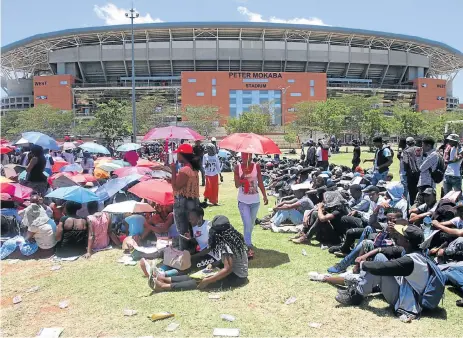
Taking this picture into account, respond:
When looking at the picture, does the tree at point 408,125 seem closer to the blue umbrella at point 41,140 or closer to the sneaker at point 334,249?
the blue umbrella at point 41,140

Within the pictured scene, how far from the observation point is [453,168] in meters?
7.77

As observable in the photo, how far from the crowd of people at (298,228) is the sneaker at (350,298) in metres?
0.01

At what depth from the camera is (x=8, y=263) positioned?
6211 millimetres

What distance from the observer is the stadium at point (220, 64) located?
56.5 meters

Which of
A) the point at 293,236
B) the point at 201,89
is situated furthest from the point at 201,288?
the point at 201,89

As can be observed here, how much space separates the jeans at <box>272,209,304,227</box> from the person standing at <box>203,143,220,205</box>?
2.58 m

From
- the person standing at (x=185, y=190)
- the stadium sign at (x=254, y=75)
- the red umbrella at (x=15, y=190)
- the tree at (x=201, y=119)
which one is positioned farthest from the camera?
the stadium sign at (x=254, y=75)

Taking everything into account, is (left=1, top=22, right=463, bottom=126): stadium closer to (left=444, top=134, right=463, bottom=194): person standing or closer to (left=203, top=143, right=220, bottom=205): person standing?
(left=203, top=143, right=220, bottom=205): person standing

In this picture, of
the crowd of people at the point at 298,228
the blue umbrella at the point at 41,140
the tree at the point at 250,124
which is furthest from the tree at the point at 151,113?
the crowd of people at the point at 298,228

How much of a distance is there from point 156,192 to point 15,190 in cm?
280

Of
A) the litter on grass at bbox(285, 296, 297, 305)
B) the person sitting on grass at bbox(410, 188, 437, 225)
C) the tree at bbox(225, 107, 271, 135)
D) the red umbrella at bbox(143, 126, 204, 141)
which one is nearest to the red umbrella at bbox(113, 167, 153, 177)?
the red umbrella at bbox(143, 126, 204, 141)

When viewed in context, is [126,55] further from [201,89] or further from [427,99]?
[427,99]

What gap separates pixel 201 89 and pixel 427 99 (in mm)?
37041

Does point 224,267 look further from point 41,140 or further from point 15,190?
point 41,140
